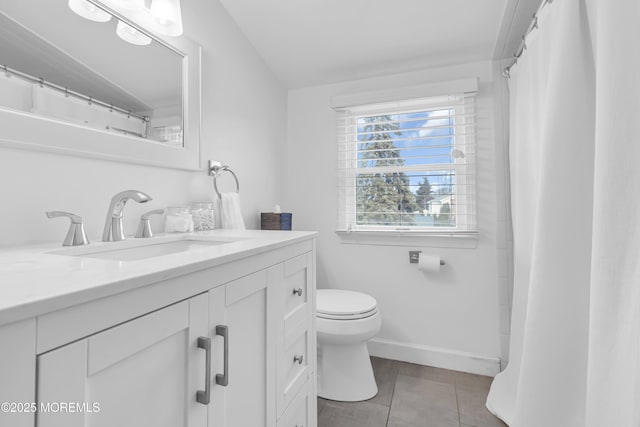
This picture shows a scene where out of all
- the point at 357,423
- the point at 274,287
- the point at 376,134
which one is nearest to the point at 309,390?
the point at 357,423

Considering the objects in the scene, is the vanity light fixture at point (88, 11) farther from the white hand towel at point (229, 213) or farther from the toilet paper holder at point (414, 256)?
the toilet paper holder at point (414, 256)

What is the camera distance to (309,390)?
4.19 feet

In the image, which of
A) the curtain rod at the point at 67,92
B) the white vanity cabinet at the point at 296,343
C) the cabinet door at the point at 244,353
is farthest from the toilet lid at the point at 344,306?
the curtain rod at the point at 67,92

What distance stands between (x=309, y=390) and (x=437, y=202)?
1420 millimetres

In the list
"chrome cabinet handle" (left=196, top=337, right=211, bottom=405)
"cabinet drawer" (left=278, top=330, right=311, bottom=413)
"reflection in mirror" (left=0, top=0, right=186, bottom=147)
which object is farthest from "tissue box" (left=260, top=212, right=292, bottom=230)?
"chrome cabinet handle" (left=196, top=337, right=211, bottom=405)

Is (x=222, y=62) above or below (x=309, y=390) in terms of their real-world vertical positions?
above

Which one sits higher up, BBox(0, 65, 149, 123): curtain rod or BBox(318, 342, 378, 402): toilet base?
BBox(0, 65, 149, 123): curtain rod

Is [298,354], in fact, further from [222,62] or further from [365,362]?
[222,62]

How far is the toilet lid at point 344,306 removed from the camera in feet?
5.45

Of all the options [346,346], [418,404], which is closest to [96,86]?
[346,346]

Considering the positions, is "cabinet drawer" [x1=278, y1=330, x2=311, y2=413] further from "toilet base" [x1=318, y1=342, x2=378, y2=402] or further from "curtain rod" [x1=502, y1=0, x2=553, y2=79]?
"curtain rod" [x1=502, y1=0, x2=553, y2=79]

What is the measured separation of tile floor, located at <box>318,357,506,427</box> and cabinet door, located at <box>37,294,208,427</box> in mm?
1164

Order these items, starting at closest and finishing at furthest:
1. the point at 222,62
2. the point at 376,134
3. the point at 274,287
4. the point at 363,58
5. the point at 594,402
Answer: the point at 594,402 → the point at 274,287 → the point at 222,62 → the point at 363,58 → the point at 376,134

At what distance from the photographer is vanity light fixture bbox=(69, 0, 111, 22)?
1034 mm
